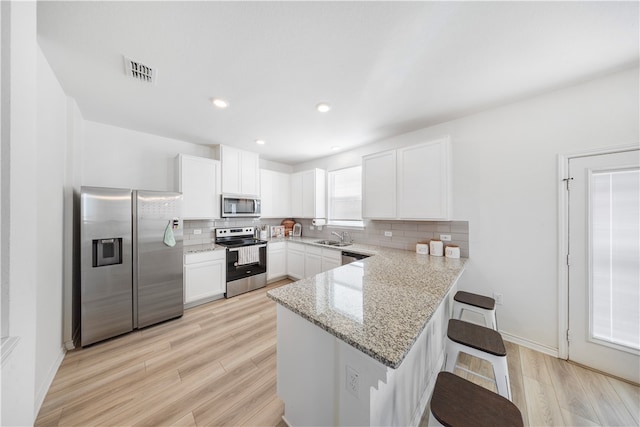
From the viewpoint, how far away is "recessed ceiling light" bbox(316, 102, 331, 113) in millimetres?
2162

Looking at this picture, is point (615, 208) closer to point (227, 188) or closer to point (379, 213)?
point (379, 213)

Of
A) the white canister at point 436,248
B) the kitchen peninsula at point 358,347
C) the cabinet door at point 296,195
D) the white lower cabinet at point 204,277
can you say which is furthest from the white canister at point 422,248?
the white lower cabinet at point 204,277

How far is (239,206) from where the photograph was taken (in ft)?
11.8

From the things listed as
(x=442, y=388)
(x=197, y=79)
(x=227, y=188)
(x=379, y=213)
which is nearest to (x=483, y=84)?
(x=379, y=213)

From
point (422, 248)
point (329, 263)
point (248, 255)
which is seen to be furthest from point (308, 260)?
point (422, 248)

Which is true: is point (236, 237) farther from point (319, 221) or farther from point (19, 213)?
point (19, 213)

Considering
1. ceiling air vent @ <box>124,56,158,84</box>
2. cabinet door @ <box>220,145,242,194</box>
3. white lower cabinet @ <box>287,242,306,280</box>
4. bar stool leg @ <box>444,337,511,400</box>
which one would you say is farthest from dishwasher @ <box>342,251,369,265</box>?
→ ceiling air vent @ <box>124,56,158,84</box>

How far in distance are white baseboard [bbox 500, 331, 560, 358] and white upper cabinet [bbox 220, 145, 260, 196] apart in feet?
13.0

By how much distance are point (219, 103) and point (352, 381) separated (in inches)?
101

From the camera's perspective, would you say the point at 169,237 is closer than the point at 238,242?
Yes

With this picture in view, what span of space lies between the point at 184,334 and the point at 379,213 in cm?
282

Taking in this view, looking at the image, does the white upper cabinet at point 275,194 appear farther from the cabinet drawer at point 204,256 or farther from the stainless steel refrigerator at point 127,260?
the stainless steel refrigerator at point 127,260

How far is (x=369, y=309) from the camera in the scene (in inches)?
42.9

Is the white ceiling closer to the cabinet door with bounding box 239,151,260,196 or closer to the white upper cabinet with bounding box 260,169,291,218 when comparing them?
the cabinet door with bounding box 239,151,260,196
